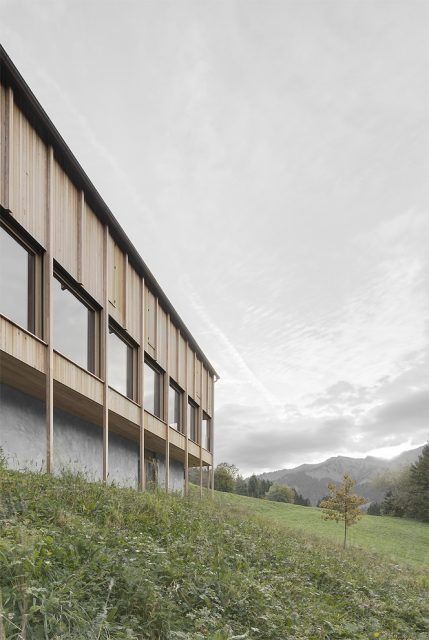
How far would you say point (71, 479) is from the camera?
9.38m

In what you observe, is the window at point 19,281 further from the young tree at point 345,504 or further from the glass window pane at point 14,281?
the young tree at point 345,504

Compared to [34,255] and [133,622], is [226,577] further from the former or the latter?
[34,255]

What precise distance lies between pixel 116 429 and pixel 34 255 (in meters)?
8.19

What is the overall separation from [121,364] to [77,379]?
4042 mm

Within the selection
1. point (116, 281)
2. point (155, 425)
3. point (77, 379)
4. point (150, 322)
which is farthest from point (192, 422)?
point (77, 379)

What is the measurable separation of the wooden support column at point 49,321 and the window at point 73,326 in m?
0.62

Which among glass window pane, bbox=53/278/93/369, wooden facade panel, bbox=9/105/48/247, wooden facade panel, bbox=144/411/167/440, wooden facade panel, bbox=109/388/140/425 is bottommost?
wooden facade panel, bbox=144/411/167/440

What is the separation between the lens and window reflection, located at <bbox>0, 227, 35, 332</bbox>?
35.0ft

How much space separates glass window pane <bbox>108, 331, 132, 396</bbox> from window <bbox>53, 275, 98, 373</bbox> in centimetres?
109

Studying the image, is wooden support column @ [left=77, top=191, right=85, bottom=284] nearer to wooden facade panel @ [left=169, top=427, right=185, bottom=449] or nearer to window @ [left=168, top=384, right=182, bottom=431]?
window @ [left=168, top=384, right=182, bottom=431]

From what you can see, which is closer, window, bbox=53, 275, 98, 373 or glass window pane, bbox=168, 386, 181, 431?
window, bbox=53, 275, 98, 373

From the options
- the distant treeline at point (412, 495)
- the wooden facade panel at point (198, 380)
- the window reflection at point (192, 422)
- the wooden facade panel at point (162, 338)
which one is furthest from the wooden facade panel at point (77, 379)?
the distant treeline at point (412, 495)

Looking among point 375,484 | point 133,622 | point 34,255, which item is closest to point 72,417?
point 34,255

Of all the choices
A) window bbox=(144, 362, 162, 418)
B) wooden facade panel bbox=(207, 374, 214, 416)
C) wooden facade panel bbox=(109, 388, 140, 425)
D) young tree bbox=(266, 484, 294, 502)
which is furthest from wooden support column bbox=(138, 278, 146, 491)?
young tree bbox=(266, 484, 294, 502)
